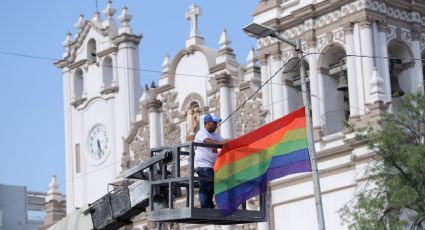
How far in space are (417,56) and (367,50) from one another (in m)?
2.29

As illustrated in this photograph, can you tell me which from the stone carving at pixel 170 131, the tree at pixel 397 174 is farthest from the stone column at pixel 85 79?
the tree at pixel 397 174

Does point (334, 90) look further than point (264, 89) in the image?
No

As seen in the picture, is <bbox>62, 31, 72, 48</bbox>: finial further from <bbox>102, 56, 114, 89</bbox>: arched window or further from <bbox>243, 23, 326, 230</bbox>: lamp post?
<bbox>243, 23, 326, 230</bbox>: lamp post

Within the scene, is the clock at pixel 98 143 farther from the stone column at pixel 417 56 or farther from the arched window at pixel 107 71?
the stone column at pixel 417 56

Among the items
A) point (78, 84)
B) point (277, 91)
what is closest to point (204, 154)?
point (277, 91)

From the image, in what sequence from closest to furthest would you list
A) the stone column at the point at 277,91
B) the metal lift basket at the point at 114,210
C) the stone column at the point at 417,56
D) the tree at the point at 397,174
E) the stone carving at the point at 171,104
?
the metal lift basket at the point at 114,210 < the tree at the point at 397,174 < the stone column at the point at 417,56 < the stone column at the point at 277,91 < the stone carving at the point at 171,104

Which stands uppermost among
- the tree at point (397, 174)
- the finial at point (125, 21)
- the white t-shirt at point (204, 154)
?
the finial at point (125, 21)

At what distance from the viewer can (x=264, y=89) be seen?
3853cm

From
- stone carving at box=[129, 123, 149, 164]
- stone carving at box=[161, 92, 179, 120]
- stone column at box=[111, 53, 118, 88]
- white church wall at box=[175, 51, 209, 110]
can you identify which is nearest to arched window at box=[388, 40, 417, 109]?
white church wall at box=[175, 51, 209, 110]

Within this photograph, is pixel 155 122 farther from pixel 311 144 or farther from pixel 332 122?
pixel 311 144

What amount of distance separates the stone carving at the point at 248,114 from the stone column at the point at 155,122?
3823mm

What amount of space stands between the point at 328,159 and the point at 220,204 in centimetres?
1915

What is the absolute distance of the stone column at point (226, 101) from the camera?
3947 cm

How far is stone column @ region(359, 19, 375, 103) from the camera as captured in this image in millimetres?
35250
